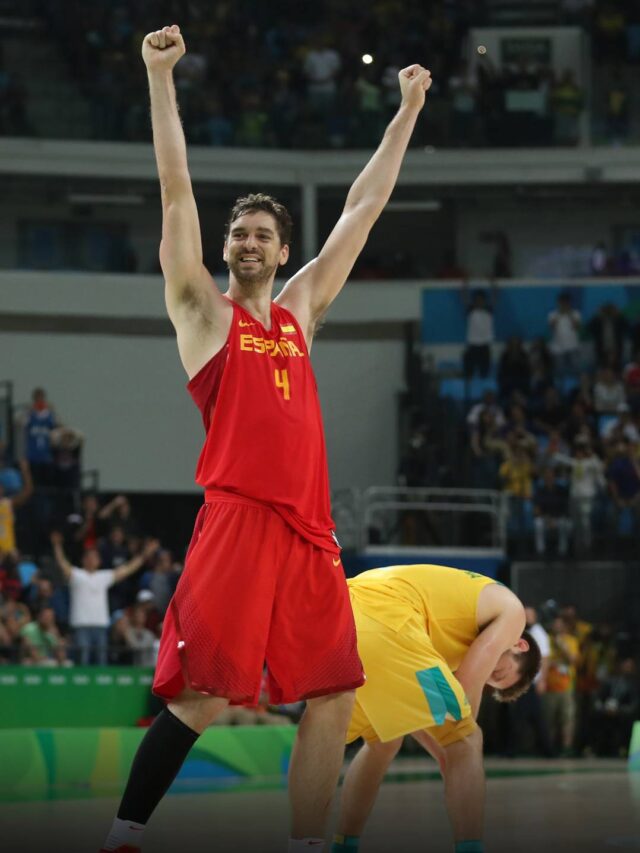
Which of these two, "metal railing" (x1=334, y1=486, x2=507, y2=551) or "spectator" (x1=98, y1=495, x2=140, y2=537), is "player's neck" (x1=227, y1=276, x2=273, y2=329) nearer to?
"spectator" (x1=98, y1=495, x2=140, y2=537)

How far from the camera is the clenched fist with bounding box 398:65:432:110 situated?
623 cm

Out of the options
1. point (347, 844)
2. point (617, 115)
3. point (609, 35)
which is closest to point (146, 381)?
point (617, 115)

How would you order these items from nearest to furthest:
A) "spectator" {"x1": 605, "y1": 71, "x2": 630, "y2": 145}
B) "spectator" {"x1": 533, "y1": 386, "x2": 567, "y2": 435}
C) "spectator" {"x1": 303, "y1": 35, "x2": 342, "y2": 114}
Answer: "spectator" {"x1": 533, "y1": 386, "x2": 567, "y2": 435}
"spectator" {"x1": 303, "y1": 35, "x2": 342, "y2": 114}
"spectator" {"x1": 605, "y1": 71, "x2": 630, "y2": 145}

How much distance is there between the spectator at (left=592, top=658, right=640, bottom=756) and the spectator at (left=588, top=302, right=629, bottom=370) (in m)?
7.79

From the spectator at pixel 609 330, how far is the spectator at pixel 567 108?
3.68 m

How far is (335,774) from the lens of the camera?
17.6 ft

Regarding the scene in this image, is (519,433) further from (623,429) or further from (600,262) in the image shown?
(600,262)

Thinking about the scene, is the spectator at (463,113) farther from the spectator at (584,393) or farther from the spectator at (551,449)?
the spectator at (551,449)

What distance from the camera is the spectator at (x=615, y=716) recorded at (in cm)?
1891

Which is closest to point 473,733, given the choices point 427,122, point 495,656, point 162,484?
point 495,656

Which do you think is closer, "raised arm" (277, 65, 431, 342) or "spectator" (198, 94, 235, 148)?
"raised arm" (277, 65, 431, 342)

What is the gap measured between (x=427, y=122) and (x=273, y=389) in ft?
75.3

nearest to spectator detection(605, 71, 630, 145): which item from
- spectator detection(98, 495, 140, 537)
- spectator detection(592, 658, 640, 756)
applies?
spectator detection(592, 658, 640, 756)

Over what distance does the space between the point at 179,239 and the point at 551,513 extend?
16.8m
